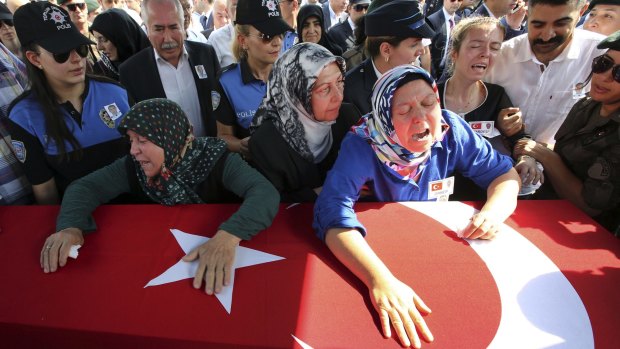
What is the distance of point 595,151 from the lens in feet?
5.78

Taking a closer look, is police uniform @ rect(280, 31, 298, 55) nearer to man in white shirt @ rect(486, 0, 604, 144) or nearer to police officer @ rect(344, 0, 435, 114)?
police officer @ rect(344, 0, 435, 114)

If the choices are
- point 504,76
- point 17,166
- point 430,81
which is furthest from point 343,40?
point 17,166

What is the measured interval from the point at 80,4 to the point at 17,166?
248cm

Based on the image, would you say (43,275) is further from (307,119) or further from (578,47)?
(578,47)

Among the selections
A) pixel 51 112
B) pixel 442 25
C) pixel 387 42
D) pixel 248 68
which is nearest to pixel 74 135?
pixel 51 112

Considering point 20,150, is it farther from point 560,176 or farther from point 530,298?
point 560,176

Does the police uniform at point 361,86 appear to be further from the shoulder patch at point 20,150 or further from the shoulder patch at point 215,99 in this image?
the shoulder patch at point 20,150

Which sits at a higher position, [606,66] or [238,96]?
[606,66]

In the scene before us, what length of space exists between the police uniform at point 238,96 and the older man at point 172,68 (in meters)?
0.35

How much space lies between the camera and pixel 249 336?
114cm

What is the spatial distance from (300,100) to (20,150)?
1601 mm

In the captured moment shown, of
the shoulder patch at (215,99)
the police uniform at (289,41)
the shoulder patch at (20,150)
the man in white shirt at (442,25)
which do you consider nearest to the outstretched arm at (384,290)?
the shoulder patch at (215,99)

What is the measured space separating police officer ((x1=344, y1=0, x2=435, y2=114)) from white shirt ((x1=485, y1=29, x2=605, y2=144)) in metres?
0.61

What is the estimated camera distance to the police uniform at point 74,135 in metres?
1.97
